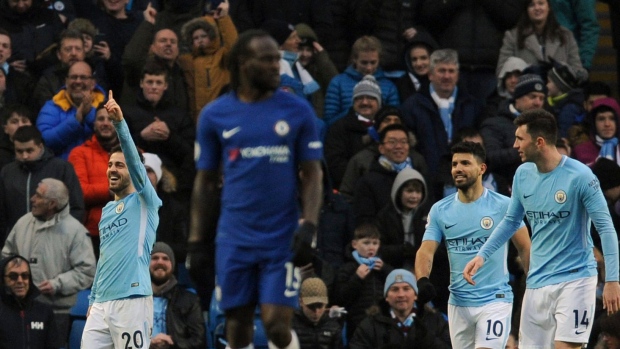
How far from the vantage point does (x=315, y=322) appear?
14.2 metres

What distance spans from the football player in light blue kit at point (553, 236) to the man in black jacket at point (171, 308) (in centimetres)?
422

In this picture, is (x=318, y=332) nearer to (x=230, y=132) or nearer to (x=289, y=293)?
(x=289, y=293)

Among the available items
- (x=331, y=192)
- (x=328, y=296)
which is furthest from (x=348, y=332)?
(x=331, y=192)

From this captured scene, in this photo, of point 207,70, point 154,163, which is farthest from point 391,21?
point 154,163

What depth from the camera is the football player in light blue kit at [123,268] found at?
11.3 meters

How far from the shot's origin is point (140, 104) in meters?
15.9

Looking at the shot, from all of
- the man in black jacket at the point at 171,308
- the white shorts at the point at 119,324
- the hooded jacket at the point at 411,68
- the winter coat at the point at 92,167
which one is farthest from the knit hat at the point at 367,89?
the white shorts at the point at 119,324

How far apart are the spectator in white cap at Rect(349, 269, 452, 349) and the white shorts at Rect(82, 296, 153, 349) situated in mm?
3235

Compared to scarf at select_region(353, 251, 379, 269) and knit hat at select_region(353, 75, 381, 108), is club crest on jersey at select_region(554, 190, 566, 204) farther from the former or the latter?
knit hat at select_region(353, 75, 381, 108)

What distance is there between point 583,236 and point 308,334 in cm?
410

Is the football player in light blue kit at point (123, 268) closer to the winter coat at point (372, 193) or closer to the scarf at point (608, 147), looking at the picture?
the winter coat at point (372, 193)

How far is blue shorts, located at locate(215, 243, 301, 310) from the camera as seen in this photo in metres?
8.19

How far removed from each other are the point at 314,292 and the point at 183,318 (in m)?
1.38

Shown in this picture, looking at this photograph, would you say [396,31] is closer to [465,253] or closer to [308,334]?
[308,334]
